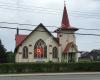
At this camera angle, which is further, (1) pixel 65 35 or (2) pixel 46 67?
(1) pixel 65 35

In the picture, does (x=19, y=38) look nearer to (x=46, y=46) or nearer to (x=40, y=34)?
(x=40, y=34)

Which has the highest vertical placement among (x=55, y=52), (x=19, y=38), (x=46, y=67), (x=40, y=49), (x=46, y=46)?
(x=19, y=38)

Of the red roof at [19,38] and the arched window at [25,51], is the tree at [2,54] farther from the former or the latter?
the arched window at [25,51]

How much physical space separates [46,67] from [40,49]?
14152mm

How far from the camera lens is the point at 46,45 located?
77.4 meters

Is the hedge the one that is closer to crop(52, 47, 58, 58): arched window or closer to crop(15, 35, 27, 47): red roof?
crop(52, 47, 58, 58): arched window

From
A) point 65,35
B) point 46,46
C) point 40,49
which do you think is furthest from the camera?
point 65,35

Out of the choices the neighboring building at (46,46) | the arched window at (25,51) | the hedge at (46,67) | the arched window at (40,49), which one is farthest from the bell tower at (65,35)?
the hedge at (46,67)

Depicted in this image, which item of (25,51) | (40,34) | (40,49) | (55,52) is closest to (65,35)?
(55,52)

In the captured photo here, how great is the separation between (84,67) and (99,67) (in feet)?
8.32

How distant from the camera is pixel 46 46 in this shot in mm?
77438

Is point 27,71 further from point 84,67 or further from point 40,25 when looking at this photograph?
point 40,25

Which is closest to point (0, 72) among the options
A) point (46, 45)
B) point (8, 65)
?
point (8, 65)

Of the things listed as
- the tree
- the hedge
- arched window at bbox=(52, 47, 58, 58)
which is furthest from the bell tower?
the hedge
